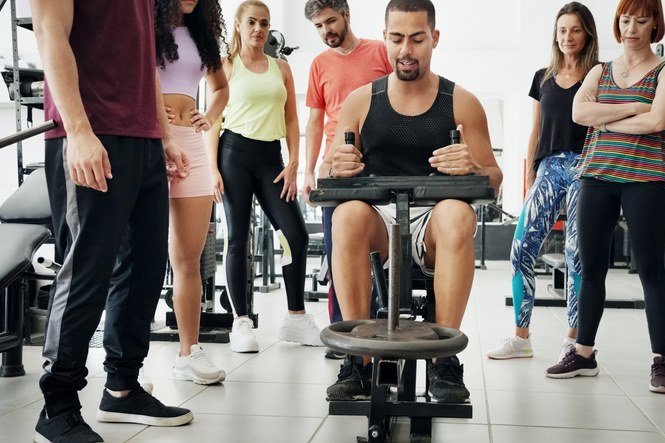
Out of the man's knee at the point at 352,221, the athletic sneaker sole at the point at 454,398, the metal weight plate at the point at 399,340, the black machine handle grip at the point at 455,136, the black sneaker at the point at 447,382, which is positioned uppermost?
the black machine handle grip at the point at 455,136

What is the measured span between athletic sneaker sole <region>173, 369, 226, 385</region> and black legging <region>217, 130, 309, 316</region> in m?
0.65

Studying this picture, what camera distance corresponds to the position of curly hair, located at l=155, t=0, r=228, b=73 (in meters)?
2.34

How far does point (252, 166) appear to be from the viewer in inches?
120

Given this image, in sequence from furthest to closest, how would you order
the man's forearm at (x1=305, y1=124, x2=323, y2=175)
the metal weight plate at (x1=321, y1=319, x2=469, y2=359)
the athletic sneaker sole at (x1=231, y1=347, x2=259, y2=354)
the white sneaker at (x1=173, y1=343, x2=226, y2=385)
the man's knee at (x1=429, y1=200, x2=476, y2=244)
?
the man's forearm at (x1=305, y1=124, x2=323, y2=175) → the athletic sneaker sole at (x1=231, y1=347, x2=259, y2=354) → the white sneaker at (x1=173, y1=343, x2=226, y2=385) → the man's knee at (x1=429, y1=200, x2=476, y2=244) → the metal weight plate at (x1=321, y1=319, x2=469, y2=359)

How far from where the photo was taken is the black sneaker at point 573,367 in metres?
2.60

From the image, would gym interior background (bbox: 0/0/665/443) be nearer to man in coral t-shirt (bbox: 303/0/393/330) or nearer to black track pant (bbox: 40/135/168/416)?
black track pant (bbox: 40/135/168/416)

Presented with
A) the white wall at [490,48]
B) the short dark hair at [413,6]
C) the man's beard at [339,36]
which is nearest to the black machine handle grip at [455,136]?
the short dark hair at [413,6]

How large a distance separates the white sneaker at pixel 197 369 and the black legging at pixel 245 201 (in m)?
0.64

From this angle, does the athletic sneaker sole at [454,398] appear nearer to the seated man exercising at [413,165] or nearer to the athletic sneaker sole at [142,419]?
the seated man exercising at [413,165]

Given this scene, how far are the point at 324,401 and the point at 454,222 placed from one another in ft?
2.55

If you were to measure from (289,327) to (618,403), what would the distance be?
58.2 inches

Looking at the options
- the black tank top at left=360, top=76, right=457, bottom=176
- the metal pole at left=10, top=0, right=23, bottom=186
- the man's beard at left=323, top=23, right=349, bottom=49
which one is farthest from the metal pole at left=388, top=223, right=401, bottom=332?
the metal pole at left=10, top=0, right=23, bottom=186

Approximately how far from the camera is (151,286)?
196 cm

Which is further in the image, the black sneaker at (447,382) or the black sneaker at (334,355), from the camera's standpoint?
the black sneaker at (334,355)
